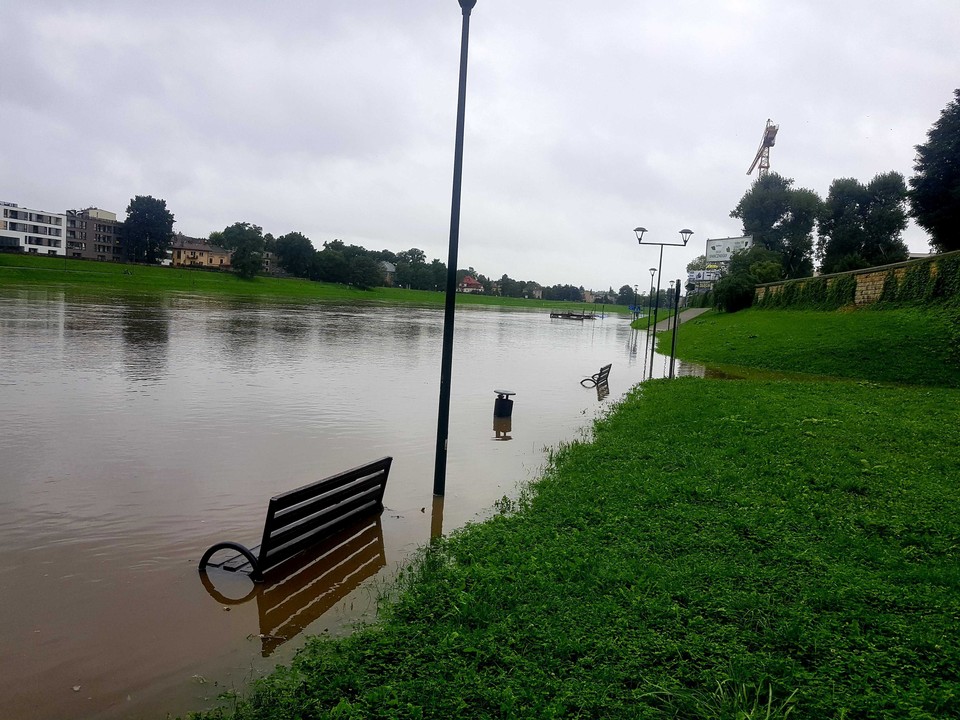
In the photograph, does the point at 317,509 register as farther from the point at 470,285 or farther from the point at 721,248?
the point at 470,285

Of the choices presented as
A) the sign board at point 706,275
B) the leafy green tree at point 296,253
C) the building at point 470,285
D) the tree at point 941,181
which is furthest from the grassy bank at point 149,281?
the building at point 470,285

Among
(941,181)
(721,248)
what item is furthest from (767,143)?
(941,181)

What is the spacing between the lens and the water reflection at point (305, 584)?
5.23 meters

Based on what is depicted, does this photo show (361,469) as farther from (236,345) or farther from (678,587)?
(236,345)

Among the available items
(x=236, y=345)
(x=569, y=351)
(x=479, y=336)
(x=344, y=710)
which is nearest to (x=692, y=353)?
(x=569, y=351)

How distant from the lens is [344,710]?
3.62 m

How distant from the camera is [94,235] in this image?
4673 inches

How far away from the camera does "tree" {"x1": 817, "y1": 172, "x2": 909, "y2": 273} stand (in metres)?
61.6

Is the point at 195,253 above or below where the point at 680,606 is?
above

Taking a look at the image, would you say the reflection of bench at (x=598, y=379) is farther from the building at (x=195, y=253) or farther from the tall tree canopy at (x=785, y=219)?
the building at (x=195, y=253)

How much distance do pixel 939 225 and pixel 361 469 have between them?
43.4m

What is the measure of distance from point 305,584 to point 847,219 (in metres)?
74.0

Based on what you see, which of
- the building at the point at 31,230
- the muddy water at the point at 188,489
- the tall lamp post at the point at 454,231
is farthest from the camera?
the building at the point at 31,230

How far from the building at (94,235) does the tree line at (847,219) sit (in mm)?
108962
